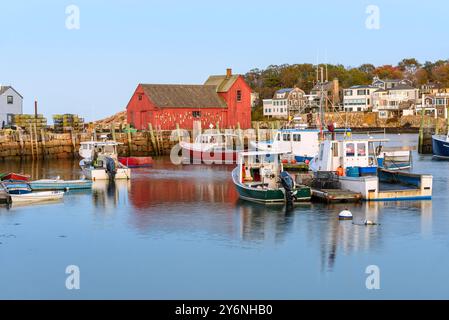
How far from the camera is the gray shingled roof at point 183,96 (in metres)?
71.4

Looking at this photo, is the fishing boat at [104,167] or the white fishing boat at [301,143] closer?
the fishing boat at [104,167]

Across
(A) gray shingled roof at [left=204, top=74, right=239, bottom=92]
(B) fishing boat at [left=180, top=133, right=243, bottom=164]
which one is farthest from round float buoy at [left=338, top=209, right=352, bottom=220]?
(A) gray shingled roof at [left=204, top=74, right=239, bottom=92]

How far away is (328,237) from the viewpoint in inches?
960

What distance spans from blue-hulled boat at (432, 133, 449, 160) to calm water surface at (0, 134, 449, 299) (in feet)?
82.8

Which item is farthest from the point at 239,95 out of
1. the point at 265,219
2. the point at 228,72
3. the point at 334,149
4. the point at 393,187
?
the point at 265,219

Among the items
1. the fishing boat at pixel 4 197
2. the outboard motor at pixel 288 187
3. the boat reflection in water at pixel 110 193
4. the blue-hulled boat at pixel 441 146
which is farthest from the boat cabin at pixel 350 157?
the blue-hulled boat at pixel 441 146

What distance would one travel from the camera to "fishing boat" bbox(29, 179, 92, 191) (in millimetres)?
36250

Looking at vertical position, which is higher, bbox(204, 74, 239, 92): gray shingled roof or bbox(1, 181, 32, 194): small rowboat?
bbox(204, 74, 239, 92): gray shingled roof

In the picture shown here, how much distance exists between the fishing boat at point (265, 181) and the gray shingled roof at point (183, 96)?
37825mm

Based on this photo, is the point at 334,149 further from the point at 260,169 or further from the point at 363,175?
the point at 260,169

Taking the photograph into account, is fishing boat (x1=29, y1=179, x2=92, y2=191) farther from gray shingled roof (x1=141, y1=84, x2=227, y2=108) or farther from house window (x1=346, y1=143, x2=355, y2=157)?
gray shingled roof (x1=141, y1=84, x2=227, y2=108)

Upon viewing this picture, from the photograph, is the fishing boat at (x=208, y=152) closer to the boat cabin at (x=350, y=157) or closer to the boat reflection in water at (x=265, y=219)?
the boat cabin at (x=350, y=157)
